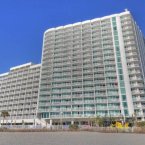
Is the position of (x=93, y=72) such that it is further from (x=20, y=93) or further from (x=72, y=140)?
(x=72, y=140)

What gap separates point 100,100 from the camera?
350ft

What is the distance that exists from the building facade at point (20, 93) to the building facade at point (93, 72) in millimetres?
14183

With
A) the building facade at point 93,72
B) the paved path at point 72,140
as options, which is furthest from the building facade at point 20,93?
the paved path at point 72,140

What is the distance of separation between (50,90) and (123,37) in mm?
45317

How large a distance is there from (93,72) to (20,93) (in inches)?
1980

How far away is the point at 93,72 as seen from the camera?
11475cm

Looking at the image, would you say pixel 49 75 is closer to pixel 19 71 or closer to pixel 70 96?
pixel 70 96

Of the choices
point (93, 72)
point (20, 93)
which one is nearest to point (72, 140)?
point (93, 72)

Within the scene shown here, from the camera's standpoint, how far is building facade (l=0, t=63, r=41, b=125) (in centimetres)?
13025

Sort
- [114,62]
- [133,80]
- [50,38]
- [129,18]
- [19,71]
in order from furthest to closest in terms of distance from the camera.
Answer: [19,71] < [50,38] < [129,18] < [114,62] < [133,80]

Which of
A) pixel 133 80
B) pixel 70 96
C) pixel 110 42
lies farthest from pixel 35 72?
pixel 133 80

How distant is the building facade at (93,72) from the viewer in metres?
105

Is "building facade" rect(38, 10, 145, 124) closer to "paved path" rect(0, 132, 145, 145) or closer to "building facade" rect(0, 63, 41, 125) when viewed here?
"building facade" rect(0, 63, 41, 125)

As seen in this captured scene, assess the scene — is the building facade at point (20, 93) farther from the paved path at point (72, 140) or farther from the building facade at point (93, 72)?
the paved path at point (72, 140)
